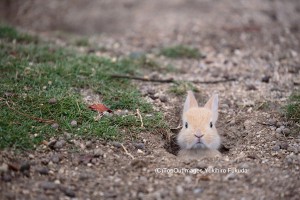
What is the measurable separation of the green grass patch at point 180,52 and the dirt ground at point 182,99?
6.1 inches

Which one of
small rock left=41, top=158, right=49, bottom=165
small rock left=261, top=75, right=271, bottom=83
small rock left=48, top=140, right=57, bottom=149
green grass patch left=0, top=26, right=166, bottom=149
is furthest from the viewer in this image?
small rock left=261, top=75, right=271, bottom=83

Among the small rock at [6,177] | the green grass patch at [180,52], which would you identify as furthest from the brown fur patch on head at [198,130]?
the green grass patch at [180,52]

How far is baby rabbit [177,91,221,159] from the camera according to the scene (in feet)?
17.5

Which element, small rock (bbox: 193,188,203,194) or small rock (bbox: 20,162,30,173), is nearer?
small rock (bbox: 193,188,203,194)

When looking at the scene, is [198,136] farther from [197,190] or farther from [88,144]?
[88,144]

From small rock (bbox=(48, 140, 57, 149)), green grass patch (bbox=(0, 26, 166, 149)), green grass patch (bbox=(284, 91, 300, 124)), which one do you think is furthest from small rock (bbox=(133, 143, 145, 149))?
green grass patch (bbox=(284, 91, 300, 124))

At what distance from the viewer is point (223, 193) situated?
14.4 ft

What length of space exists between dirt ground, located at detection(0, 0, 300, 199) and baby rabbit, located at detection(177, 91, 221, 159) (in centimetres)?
21

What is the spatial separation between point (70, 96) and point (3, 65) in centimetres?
133

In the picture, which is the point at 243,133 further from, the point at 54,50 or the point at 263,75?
the point at 54,50

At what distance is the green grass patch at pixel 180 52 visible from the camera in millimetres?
8172

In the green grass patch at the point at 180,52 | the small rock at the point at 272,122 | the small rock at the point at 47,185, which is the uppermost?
the green grass patch at the point at 180,52

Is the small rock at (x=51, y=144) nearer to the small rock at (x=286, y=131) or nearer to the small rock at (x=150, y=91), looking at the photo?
the small rock at (x=150, y=91)

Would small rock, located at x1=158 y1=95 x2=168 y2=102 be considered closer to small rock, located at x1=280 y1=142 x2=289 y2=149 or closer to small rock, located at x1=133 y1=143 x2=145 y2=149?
small rock, located at x1=133 y1=143 x2=145 y2=149
